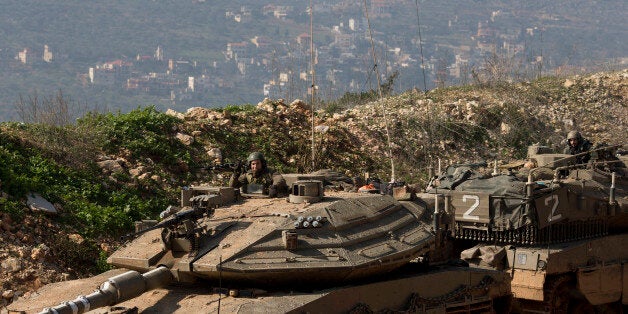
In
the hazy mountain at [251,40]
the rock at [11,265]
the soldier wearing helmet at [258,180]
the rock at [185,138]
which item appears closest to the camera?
the soldier wearing helmet at [258,180]

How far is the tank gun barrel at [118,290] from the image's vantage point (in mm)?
10250

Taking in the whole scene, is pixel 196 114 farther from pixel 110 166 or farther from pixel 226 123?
pixel 110 166

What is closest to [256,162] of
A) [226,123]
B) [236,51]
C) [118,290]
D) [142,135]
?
[118,290]

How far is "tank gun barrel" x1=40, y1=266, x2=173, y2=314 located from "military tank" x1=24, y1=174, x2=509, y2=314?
0.04 feet

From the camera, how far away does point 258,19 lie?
103 m

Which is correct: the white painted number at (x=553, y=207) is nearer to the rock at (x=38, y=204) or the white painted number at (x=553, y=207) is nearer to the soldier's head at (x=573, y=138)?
the soldier's head at (x=573, y=138)

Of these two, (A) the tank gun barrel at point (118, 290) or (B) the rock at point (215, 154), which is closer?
(A) the tank gun barrel at point (118, 290)

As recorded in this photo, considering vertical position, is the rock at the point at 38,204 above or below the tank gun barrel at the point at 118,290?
below

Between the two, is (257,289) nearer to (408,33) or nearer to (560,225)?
(560,225)

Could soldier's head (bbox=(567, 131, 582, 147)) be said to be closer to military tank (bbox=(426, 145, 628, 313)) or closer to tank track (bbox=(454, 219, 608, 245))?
military tank (bbox=(426, 145, 628, 313))

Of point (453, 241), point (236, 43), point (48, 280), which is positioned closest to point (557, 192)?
point (453, 241)

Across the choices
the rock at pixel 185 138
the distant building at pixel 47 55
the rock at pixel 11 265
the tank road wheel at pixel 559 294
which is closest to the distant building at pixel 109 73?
the distant building at pixel 47 55

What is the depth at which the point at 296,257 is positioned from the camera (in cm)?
1164

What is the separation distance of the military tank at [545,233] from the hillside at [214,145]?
4.22m
